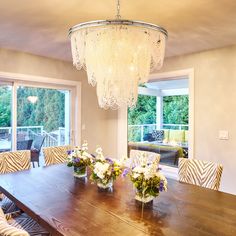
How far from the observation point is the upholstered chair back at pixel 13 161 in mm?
2905

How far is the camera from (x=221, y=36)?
2.94 meters

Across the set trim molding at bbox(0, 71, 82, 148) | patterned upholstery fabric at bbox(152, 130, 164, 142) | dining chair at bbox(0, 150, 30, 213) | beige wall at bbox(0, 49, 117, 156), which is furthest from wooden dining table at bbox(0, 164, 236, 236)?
patterned upholstery fabric at bbox(152, 130, 164, 142)

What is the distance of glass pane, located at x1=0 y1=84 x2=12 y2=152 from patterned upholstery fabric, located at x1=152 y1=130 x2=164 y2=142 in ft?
9.65

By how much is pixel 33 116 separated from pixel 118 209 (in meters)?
2.84

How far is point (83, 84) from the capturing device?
4.57m

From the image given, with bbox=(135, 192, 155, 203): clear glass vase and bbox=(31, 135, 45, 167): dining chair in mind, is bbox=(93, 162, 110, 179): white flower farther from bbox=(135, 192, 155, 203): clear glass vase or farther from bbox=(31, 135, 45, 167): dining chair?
bbox=(31, 135, 45, 167): dining chair

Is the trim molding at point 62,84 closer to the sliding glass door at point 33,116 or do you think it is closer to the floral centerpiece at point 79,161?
the sliding glass door at point 33,116

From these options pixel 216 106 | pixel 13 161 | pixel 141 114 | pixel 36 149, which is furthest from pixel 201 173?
pixel 36 149

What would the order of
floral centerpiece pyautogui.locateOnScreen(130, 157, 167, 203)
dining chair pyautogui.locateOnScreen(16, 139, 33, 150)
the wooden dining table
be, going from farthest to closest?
1. dining chair pyautogui.locateOnScreen(16, 139, 33, 150)
2. floral centerpiece pyautogui.locateOnScreen(130, 157, 167, 203)
3. the wooden dining table

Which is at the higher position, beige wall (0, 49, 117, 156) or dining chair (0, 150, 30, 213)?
beige wall (0, 49, 117, 156)

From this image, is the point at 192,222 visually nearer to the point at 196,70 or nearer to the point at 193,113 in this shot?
the point at 193,113

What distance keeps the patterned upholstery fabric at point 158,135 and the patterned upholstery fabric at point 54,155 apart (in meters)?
2.35

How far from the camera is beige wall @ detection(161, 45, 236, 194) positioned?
334 centimetres

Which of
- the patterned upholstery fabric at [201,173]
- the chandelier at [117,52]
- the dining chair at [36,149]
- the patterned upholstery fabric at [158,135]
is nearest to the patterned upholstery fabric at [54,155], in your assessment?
the dining chair at [36,149]
